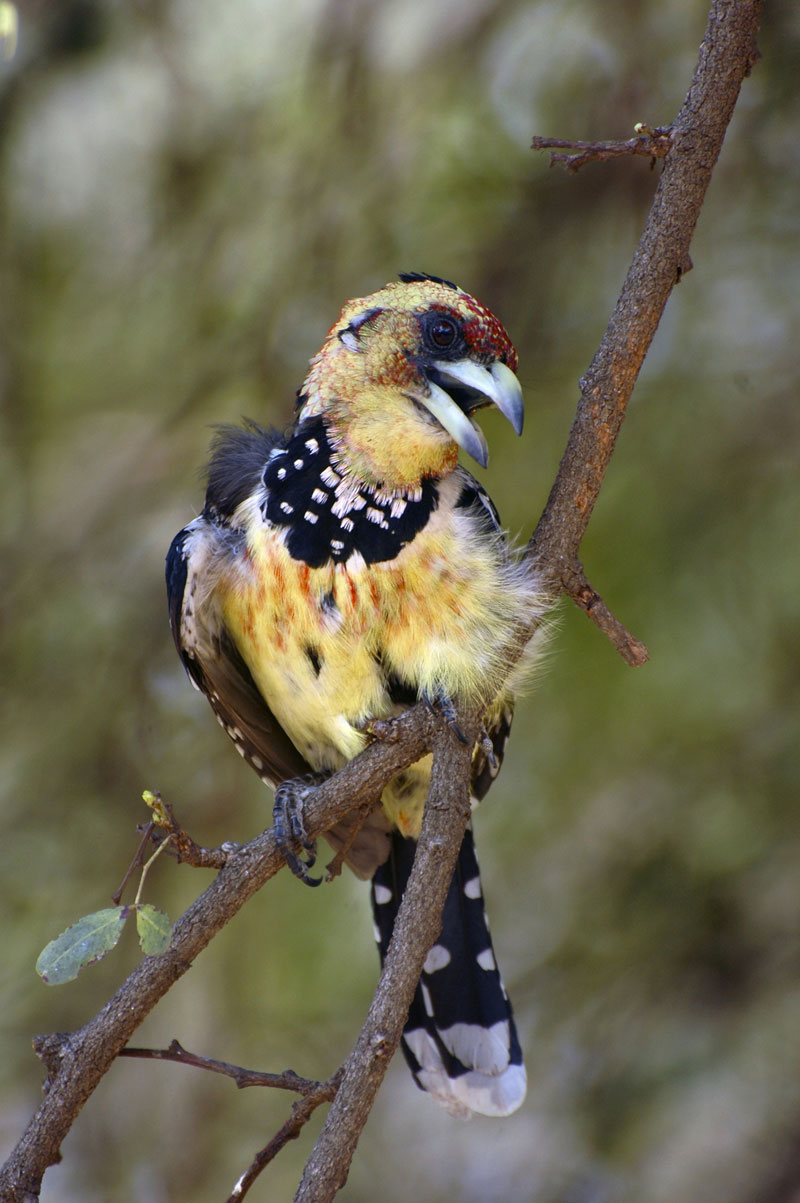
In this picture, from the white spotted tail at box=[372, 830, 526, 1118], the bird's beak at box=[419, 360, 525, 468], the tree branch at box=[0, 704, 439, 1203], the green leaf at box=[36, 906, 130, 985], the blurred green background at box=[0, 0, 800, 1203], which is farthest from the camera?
the blurred green background at box=[0, 0, 800, 1203]

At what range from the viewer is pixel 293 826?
207 cm

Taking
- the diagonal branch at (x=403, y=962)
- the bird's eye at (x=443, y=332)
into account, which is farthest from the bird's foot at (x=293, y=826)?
the bird's eye at (x=443, y=332)

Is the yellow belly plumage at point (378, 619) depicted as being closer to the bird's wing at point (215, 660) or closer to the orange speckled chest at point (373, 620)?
the orange speckled chest at point (373, 620)

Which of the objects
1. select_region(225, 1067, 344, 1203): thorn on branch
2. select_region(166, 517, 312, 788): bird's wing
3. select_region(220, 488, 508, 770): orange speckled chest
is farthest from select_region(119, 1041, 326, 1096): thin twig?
select_region(166, 517, 312, 788): bird's wing

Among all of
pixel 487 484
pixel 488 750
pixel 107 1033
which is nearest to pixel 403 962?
pixel 107 1033

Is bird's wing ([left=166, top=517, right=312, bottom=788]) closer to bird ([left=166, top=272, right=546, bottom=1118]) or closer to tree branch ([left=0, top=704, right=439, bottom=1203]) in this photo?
bird ([left=166, top=272, right=546, bottom=1118])

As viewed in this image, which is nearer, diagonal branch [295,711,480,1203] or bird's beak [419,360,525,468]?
diagonal branch [295,711,480,1203]

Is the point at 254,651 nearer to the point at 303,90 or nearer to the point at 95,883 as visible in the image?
the point at 95,883

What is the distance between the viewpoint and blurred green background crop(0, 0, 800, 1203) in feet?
9.77

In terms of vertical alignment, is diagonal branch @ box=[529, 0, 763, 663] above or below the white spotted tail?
above

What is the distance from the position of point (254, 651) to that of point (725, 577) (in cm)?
127

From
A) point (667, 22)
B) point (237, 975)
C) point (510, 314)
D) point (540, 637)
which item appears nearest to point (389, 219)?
point (510, 314)

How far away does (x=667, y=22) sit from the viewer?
321 centimetres

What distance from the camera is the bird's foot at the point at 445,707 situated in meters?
1.96
